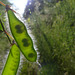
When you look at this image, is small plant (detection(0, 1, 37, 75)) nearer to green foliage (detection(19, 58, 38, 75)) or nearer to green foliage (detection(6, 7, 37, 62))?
green foliage (detection(6, 7, 37, 62))

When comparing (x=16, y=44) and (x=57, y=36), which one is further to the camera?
(x=57, y=36)

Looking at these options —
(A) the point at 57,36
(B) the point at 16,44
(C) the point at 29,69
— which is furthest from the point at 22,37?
(A) the point at 57,36

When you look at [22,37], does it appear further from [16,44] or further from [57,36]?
[57,36]

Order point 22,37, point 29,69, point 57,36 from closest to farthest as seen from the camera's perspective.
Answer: point 22,37 < point 29,69 < point 57,36

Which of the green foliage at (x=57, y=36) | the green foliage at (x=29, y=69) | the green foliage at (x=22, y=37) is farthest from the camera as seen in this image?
the green foliage at (x=57, y=36)

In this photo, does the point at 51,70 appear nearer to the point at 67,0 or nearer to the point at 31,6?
the point at 67,0

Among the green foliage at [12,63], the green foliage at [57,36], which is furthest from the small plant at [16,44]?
the green foliage at [57,36]

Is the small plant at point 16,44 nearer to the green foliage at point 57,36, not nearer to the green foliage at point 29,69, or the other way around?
the green foliage at point 29,69

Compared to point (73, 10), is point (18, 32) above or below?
above

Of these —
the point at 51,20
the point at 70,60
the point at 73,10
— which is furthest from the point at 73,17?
the point at 70,60
